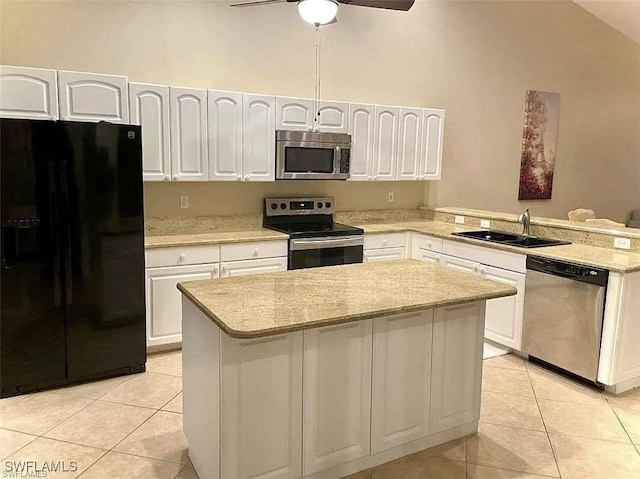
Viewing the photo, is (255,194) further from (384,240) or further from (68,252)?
(68,252)

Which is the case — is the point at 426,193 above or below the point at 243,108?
below

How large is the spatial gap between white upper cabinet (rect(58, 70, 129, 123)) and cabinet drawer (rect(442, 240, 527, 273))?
114 inches

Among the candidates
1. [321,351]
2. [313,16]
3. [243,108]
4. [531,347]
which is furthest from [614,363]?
[243,108]

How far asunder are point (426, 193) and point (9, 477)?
15.2ft

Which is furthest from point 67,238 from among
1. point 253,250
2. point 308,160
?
point 308,160

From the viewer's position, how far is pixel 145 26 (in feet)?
13.4

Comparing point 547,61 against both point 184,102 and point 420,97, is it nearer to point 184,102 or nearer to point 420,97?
point 420,97

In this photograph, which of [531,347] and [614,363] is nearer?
[614,363]

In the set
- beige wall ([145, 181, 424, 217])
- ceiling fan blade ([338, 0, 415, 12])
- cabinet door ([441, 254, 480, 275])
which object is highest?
ceiling fan blade ([338, 0, 415, 12])

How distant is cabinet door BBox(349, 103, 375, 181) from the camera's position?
4.73 metres

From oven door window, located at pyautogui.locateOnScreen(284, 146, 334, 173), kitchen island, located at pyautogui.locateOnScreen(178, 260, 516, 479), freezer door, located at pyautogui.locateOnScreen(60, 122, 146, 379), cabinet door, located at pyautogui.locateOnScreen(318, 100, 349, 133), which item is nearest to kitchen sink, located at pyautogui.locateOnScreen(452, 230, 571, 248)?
oven door window, located at pyautogui.locateOnScreen(284, 146, 334, 173)

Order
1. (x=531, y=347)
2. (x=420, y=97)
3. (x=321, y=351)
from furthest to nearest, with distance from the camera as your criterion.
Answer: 1. (x=420, y=97)
2. (x=531, y=347)
3. (x=321, y=351)

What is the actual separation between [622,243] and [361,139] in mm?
2372

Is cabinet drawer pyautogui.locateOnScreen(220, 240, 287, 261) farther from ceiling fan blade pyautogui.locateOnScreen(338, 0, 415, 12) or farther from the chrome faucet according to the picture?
the chrome faucet
